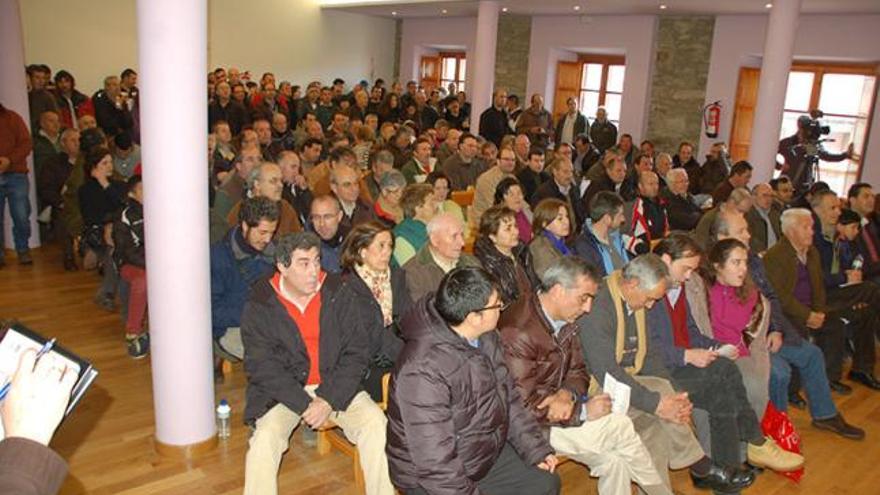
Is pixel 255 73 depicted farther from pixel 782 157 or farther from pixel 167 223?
pixel 167 223

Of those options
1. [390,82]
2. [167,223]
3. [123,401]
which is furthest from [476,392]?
[390,82]

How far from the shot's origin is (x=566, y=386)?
3.28 meters

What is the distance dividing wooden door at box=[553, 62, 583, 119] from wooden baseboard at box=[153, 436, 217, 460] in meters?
12.2

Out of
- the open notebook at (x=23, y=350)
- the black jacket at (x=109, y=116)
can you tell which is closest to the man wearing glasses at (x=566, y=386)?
the open notebook at (x=23, y=350)

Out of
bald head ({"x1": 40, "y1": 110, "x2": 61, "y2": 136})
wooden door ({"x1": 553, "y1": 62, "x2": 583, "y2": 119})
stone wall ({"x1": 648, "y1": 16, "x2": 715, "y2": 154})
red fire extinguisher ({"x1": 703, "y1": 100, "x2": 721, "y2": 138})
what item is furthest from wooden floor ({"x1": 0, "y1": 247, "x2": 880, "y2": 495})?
wooden door ({"x1": 553, "y1": 62, "x2": 583, "y2": 119})

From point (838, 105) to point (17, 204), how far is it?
445 inches

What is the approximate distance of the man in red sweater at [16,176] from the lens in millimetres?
6180

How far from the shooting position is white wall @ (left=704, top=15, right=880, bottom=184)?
10.5 meters

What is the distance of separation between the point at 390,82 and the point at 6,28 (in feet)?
40.3

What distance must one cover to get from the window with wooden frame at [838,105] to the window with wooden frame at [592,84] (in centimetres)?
250

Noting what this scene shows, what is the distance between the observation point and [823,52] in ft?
36.0

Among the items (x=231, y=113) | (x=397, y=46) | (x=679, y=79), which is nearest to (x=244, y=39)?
(x=397, y=46)

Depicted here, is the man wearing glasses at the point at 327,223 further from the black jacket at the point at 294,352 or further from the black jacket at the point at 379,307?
the black jacket at the point at 294,352

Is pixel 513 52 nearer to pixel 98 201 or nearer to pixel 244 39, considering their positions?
pixel 244 39
